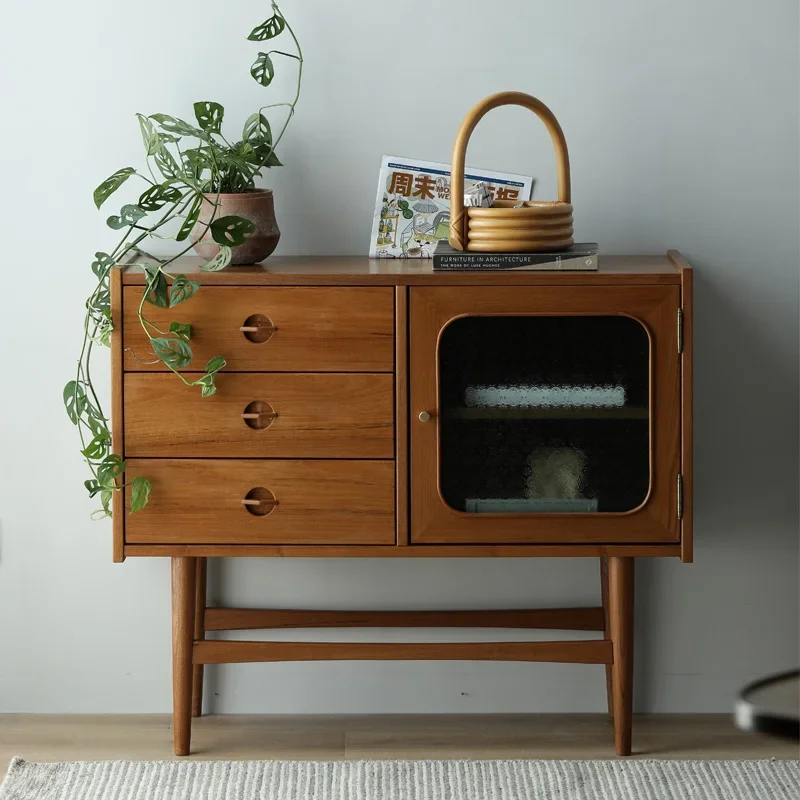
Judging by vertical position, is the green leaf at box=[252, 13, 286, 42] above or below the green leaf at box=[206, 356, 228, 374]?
above

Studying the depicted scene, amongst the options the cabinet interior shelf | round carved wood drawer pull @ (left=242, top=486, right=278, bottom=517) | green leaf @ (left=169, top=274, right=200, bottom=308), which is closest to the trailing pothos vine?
green leaf @ (left=169, top=274, right=200, bottom=308)

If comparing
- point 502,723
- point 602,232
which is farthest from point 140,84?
point 502,723

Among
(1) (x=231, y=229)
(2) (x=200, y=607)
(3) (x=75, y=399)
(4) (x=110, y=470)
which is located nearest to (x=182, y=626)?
(2) (x=200, y=607)

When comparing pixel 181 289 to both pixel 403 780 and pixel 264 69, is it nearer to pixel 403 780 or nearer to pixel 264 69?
pixel 264 69

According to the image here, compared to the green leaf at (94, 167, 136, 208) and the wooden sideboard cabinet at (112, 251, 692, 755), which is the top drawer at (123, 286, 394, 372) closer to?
the wooden sideboard cabinet at (112, 251, 692, 755)

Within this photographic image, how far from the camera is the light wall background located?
1914 mm

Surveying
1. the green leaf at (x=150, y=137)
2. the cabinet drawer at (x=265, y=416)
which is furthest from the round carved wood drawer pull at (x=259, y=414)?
the green leaf at (x=150, y=137)

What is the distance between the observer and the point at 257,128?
188cm

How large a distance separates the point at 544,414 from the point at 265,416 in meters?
0.45

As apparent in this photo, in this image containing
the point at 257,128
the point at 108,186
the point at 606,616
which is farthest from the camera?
the point at 606,616

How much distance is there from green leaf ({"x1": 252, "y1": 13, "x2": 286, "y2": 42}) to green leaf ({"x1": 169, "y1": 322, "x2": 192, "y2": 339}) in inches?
20.6

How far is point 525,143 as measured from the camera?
194cm

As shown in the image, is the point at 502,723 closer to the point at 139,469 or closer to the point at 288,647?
the point at 288,647

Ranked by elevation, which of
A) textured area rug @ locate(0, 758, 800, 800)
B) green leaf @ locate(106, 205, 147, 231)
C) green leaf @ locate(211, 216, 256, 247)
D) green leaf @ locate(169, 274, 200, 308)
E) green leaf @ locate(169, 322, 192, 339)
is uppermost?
green leaf @ locate(106, 205, 147, 231)
